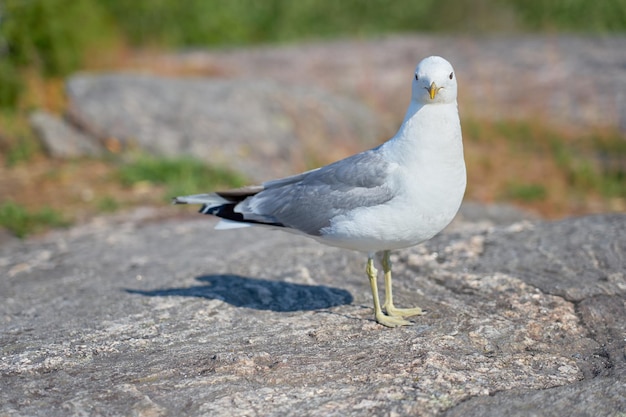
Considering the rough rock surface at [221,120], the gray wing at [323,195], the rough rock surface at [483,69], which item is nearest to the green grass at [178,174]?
the rough rock surface at [221,120]

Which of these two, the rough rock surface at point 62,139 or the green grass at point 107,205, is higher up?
the rough rock surface at point 62,139

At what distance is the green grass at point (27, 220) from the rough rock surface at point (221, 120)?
1.86 meters

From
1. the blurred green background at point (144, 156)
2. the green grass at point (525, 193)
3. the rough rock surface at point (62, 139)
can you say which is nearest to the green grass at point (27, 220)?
the blurred green background at point (144, 156)

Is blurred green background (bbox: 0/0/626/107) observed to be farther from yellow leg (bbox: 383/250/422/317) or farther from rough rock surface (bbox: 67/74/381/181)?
yellow leg (bbox: 383/250/422/317)

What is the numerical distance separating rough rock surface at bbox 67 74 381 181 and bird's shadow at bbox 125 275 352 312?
3471 mm

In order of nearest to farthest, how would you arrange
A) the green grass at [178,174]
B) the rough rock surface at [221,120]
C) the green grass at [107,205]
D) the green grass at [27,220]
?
1. the green grass at [27,220]
2. the green grass at [107,205]
3. the green grass at [178,174]
4. the rough rock surface at [221,120]

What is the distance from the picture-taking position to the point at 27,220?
7090mm

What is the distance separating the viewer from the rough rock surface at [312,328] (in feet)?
10.9

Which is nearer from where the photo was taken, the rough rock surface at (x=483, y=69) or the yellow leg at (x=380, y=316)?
the yellow leg at (x=380, y=316)

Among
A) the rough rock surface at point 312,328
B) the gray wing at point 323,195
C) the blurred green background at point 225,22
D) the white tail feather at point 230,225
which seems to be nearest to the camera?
the rough rock surface at point 312,328

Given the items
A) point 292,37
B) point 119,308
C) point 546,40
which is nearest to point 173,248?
point 119,308

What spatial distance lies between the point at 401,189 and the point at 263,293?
1225 mm

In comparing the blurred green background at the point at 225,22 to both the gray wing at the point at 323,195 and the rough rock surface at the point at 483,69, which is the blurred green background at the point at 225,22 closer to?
the rough rock surface at the point at 483,69

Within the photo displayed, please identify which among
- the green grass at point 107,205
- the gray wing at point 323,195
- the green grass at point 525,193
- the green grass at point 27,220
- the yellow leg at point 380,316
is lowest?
the green grass at point 27,220
